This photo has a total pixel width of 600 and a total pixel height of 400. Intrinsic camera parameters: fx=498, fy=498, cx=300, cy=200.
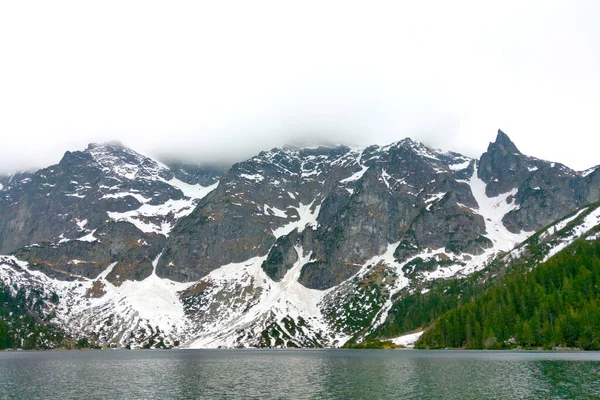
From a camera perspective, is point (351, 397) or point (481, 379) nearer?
point (351, 397)

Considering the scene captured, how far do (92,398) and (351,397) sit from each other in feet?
122

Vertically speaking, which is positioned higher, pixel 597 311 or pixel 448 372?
pixel 597 311

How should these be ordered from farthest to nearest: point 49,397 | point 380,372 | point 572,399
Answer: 1. point 380,372
2. point 49,397
3. point 572,399

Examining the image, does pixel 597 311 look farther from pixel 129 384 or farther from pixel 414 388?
pixel 129 384

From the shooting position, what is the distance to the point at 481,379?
276 ft

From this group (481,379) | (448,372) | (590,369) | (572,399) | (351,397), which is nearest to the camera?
(572,399)

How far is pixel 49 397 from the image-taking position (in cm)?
7331

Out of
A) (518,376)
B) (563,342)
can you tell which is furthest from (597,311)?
(518,376)

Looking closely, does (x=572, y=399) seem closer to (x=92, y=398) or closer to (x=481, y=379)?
(x=481, y=379)

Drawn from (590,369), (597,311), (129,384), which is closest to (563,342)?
(597,311)

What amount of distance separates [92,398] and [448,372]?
6572cm

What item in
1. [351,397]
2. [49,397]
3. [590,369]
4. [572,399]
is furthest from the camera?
[590,369]

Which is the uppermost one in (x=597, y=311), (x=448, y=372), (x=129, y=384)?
(x=597, y=311)

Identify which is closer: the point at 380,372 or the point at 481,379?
the point at 481,379
